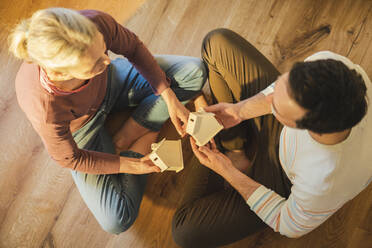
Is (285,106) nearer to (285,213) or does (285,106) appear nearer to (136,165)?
(285,213)

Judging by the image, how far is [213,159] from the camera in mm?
1050

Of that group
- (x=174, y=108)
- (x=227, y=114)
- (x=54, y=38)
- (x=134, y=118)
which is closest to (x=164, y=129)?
(x=134, y=118)

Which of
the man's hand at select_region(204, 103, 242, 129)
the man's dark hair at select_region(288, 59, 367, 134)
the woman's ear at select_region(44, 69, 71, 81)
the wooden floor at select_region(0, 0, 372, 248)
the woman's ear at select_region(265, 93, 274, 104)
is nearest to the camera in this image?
the man's dark hair at select_region(288, 59, 367, 134)

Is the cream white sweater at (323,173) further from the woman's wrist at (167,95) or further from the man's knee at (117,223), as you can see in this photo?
the man's knee at (117,223)

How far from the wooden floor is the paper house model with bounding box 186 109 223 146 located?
346mm

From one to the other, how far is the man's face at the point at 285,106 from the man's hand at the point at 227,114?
33 cm

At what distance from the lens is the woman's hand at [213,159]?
1.04 meters

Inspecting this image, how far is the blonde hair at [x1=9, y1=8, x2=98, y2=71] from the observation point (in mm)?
656

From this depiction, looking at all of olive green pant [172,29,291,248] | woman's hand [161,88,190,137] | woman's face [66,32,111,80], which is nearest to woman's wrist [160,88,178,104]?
woman's hand [161,88,190,137]

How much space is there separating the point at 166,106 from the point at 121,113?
0.30 m

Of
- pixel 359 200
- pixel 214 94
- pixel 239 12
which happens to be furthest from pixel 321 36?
pixel 359 200

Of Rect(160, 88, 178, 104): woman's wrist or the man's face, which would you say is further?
Rect(160, 88, 178, 104): woman's wrist

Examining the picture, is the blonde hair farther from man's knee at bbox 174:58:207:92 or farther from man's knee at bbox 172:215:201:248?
man's knee at bbox 172:215:201:248

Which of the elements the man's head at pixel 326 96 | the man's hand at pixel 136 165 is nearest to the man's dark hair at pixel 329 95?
the man's head at pixel 326 96
